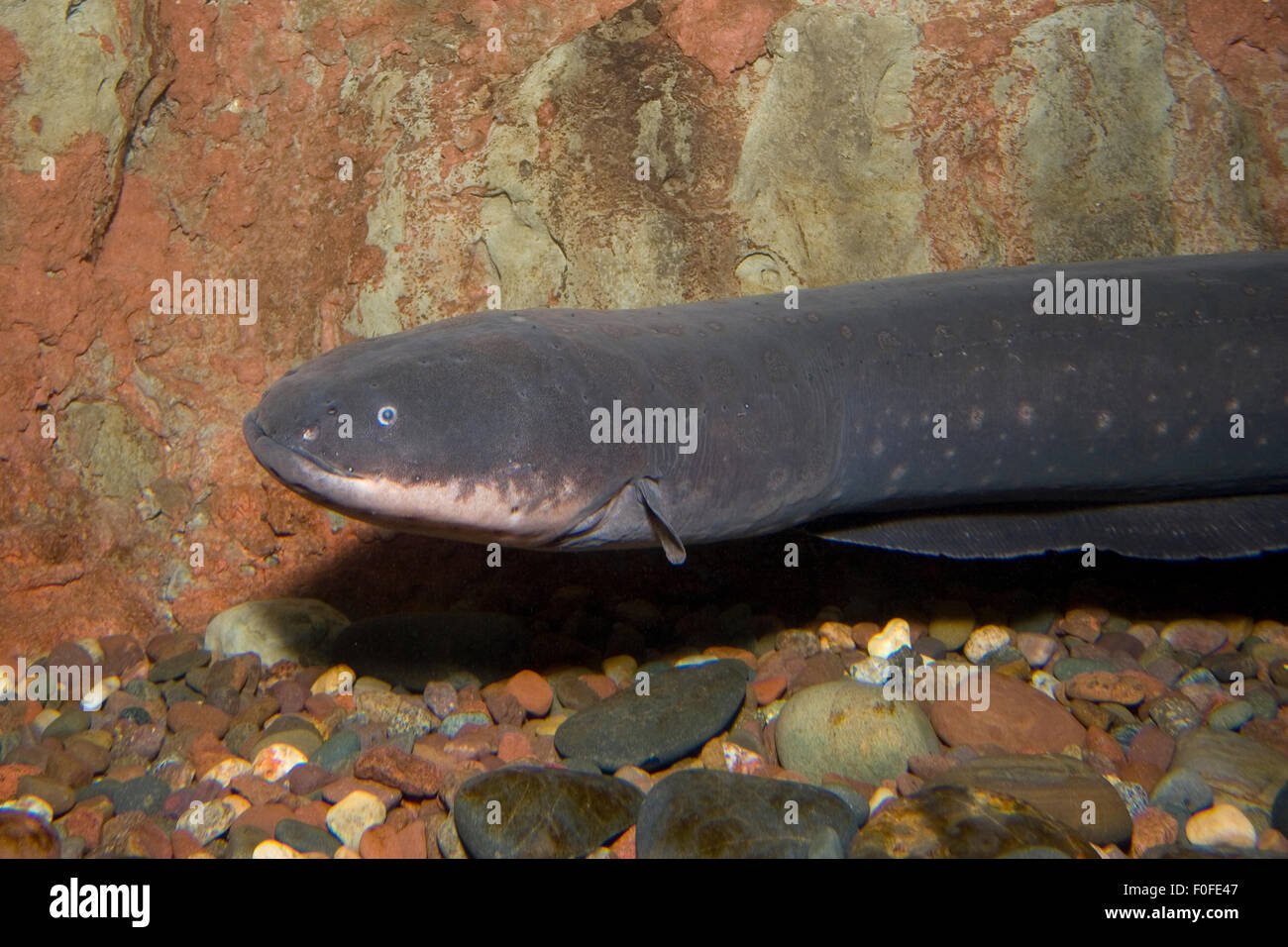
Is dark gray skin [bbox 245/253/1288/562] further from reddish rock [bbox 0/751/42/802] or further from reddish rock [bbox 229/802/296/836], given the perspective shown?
reddish rock [bbox 0/751/42/802]

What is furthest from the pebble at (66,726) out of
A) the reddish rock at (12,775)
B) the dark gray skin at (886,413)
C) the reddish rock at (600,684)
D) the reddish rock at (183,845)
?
the reddish rock at (600,684)

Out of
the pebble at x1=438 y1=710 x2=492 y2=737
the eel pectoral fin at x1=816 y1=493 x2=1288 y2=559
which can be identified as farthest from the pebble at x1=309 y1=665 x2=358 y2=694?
the eel pectoral fin at x1=816 y1=493 x2=1288 y2=559

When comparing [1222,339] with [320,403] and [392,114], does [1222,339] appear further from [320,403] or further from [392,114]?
[392,114]

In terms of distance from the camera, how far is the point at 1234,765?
7.20 feet

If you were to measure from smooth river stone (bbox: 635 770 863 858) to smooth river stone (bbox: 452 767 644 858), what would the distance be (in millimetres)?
82

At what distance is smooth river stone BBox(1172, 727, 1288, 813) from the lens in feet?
6.96

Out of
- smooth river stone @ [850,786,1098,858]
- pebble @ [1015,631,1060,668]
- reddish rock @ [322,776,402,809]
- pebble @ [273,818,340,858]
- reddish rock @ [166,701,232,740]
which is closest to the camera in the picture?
smooth river stone @ [850,786,1098,858]

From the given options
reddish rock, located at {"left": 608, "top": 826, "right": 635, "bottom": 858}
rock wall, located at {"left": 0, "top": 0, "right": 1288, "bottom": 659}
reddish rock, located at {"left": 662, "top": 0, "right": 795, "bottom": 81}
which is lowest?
reddish rock, located at {"left": 608, "top": 826, "right": 635, "bottom": 858}

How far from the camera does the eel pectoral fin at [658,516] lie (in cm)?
219

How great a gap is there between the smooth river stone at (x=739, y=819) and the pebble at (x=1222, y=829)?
81cm

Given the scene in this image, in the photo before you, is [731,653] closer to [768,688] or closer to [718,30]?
[768,688]

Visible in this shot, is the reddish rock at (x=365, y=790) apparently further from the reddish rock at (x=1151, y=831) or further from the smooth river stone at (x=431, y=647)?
the reddish rock at (x=1151, y=831)

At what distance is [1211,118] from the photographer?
3.07 meters

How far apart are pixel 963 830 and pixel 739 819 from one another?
0.49 m
